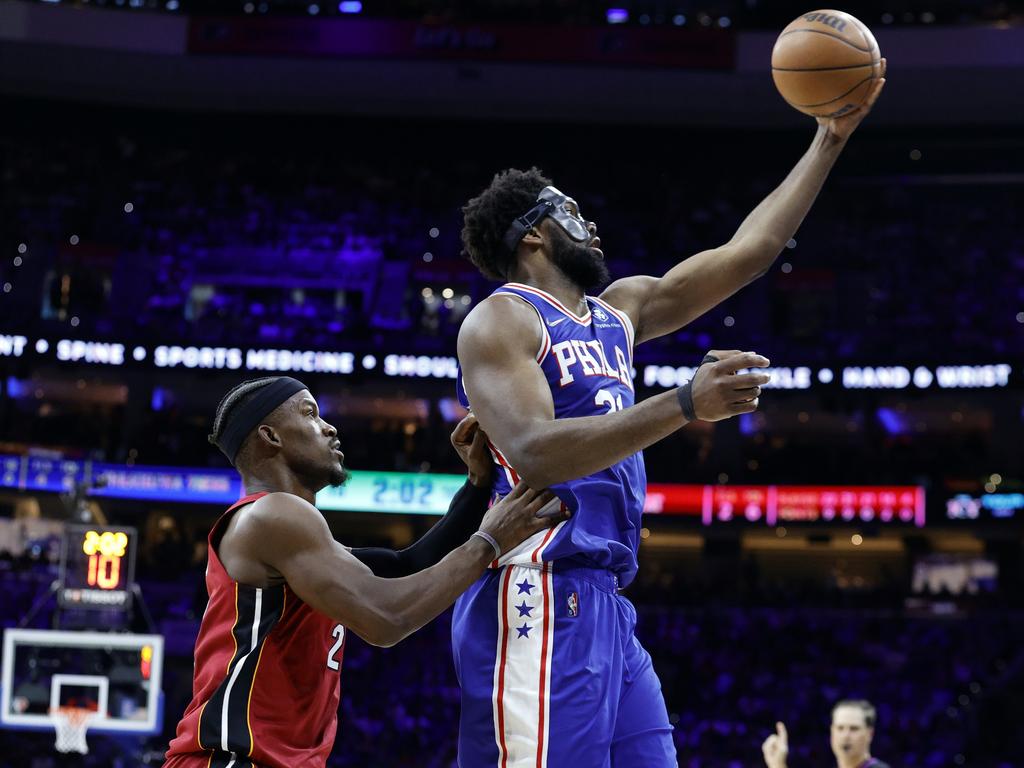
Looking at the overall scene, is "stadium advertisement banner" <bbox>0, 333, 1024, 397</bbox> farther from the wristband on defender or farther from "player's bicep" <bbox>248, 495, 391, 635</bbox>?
"player's bicep" <bbox>248, 495, 391, 635</bbox>

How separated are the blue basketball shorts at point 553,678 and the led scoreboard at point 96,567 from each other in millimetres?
9115

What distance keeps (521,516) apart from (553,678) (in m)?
0.42

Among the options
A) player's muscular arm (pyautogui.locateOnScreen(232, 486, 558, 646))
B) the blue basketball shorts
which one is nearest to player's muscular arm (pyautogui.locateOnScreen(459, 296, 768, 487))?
player's muscular arm (pyautogui.locateOnScreen(232, 486, 558, 646))

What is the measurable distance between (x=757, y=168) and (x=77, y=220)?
1289 centimetres

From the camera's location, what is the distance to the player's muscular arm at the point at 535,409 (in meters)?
3.13

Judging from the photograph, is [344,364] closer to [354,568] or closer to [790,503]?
[790,503]

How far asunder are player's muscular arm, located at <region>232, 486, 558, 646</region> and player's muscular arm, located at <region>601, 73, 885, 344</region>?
1.00m

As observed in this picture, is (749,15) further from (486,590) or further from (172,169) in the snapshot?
(486,590)

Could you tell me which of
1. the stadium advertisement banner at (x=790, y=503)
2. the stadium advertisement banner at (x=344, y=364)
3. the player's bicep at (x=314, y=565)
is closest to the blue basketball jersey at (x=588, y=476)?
the player's bicep at (x=314, y=565)

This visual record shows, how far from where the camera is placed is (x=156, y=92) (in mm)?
25109

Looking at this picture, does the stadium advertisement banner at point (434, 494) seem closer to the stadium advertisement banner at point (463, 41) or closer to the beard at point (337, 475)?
the stadium advertisement banner at point (463, 41)

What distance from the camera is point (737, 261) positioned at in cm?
421

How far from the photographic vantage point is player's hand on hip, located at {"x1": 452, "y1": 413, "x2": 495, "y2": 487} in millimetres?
3854

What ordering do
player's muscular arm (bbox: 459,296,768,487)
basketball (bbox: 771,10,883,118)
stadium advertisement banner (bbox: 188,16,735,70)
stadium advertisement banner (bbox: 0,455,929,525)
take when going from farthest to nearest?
1. stadium advertisement banner (bbox: 188,16,735,70)
2. stadium advertisement banner (bbox: 0,455,929,525)
3. basketball (bbox: 771,10,883,118)
4. player's muscular arm (bbox: 459,296,768,487)
